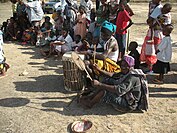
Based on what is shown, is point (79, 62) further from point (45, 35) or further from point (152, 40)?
point (45, 35)

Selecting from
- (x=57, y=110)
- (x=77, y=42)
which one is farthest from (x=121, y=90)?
(x=77, y=42)

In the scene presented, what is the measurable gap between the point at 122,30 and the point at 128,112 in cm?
281

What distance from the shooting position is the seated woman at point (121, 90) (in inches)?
196

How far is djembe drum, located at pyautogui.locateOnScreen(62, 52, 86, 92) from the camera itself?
6023mm

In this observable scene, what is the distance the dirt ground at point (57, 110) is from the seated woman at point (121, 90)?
0.49 feet

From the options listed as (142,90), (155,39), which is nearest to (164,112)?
(142,90)

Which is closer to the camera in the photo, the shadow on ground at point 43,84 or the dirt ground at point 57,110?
the dirt ground at point 57,110

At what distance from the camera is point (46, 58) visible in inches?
337

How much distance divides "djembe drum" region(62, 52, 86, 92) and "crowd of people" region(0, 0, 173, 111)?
0.29 meters

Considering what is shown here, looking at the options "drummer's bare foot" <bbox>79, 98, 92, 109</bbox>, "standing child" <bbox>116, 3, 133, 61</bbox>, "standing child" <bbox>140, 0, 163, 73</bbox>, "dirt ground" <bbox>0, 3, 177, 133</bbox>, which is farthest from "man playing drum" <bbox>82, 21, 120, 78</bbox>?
"standing child" <bbox>116, 3, 133, 61</bbox>

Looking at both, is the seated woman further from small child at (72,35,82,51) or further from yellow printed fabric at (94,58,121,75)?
small child at (72,35,82,51)

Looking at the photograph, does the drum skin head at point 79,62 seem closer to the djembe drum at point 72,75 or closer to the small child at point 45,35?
the djembe drum at point 72,75

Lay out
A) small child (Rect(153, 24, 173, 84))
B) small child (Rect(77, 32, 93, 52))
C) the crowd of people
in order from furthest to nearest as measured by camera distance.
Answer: small child (Rect(77, 32, 93, 52)) → small child (Rect(153, 24, 173, 84)) → the crowd of people

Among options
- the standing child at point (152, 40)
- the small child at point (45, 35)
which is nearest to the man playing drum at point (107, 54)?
the standing child at point (152, 40)
